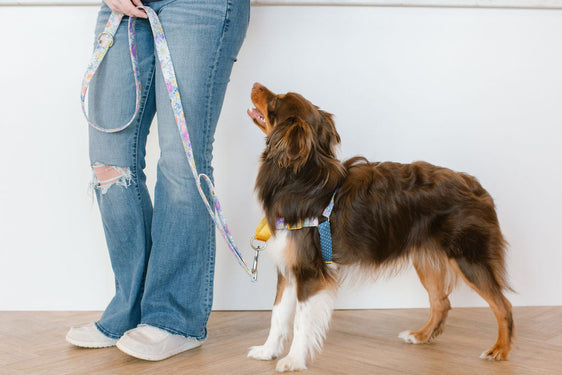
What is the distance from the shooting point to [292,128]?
2.21 meters

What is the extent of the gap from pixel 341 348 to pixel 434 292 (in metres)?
0.60

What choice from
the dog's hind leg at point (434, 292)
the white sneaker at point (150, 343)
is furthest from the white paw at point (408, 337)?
the white sneaker at point (150, 343)

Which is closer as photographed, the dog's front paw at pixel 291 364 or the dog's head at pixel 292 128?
the dog's front paw at pixel 291 364

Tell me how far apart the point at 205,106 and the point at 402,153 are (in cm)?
147

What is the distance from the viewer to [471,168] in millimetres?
3283

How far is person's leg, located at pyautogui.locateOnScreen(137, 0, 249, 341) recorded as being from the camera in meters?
2.16

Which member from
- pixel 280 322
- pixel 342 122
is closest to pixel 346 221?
pixel 280 322

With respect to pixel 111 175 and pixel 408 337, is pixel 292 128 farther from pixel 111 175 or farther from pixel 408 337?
pixel 408 337

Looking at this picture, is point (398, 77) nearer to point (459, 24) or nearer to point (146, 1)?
point (459, 24)

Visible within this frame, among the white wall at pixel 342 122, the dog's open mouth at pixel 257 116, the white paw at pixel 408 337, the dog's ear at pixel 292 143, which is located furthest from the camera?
the white wall at pixel 342 122

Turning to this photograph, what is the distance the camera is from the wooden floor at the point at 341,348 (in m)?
2.11

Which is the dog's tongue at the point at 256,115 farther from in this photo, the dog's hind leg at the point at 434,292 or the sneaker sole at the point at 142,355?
the sneaker sole at the point at 142,355

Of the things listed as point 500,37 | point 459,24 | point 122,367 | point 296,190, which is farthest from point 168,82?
point 500,37

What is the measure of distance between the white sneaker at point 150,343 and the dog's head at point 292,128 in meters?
0.85
